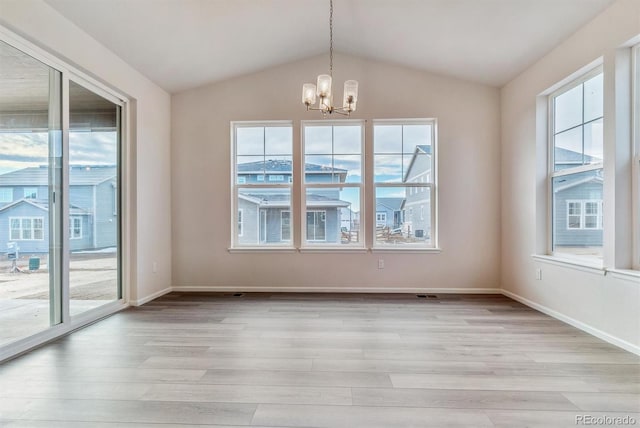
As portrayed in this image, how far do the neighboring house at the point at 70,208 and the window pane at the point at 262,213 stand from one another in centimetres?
150

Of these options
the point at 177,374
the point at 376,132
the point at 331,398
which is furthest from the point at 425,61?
the point at 177,374

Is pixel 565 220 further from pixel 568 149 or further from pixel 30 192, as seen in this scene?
pixel 30 192

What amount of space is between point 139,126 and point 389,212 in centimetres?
327

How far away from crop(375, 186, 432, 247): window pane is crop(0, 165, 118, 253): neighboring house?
3.20 m

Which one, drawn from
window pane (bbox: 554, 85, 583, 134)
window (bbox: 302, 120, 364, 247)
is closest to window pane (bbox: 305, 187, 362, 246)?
window (bbox: 302, 120, 364, 247)

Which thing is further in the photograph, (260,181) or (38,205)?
(260,181)

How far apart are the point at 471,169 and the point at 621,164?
5.50 feet

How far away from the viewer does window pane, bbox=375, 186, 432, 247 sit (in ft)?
14.0

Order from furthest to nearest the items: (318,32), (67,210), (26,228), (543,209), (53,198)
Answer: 1. (318,32)
2. (543,209)
3. (67,210)
4. (53,198)
5. (26,228)

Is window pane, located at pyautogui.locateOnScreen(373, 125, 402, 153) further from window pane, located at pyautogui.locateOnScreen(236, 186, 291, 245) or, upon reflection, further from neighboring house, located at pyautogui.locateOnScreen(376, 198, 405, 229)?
window pane, located at pyautogui.locateOnScreen(236, 186, 291, 245)

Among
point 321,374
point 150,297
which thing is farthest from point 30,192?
point 321,374

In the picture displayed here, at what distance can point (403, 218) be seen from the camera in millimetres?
4285

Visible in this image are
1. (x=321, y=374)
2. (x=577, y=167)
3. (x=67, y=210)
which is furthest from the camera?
(x=577, y=167)

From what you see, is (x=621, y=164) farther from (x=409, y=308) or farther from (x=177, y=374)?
(x=177, y=374)
